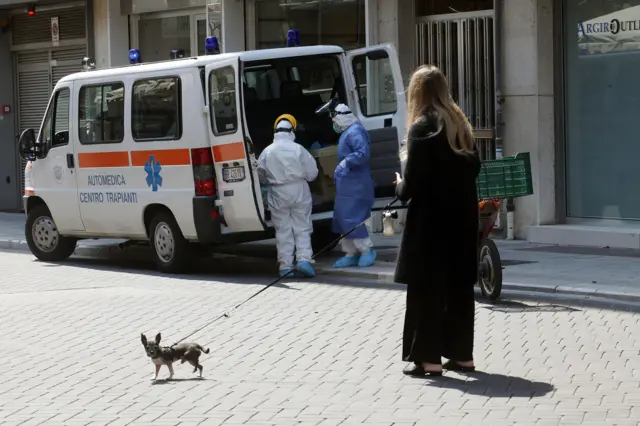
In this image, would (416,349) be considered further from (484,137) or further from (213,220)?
(484,137)

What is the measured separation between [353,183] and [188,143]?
1.81 metres

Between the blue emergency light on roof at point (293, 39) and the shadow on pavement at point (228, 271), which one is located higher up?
the blue emergency light on roof at point (293, 39)

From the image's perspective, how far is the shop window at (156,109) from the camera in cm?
1453

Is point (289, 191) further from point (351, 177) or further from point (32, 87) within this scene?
point (32, 87)

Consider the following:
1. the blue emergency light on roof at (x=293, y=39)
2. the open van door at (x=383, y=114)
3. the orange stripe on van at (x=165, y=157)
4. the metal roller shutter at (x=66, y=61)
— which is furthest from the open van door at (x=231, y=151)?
the metal roller shutter at (x=66, y=61)

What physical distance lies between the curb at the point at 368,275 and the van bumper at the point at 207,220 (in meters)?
1.19

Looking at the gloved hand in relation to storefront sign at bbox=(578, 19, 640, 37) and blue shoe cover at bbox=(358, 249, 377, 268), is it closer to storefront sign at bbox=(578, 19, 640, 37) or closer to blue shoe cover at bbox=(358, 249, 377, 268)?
blue shoe cover at bbox=(358, 249, 377, 268)

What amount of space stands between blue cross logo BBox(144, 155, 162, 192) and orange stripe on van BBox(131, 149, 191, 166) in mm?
45

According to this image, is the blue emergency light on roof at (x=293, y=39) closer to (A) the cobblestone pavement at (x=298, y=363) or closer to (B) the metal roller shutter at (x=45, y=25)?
(A) the cobblestone pavement at (x=298, y=363)

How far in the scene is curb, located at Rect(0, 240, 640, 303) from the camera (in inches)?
462

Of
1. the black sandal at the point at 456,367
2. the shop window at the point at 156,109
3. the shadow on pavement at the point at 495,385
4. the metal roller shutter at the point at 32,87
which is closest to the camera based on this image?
the shadow on pavement at the point at 495,385

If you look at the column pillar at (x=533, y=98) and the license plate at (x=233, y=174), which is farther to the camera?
the column pillar at (x=533, y=98)

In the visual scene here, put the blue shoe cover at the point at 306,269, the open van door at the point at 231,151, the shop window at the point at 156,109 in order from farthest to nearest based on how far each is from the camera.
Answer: the shop window at the point at 156,109 < the blue shoe cover at the point at 306,269 < the open van door at the point at 231,151

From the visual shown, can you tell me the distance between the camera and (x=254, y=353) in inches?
365
